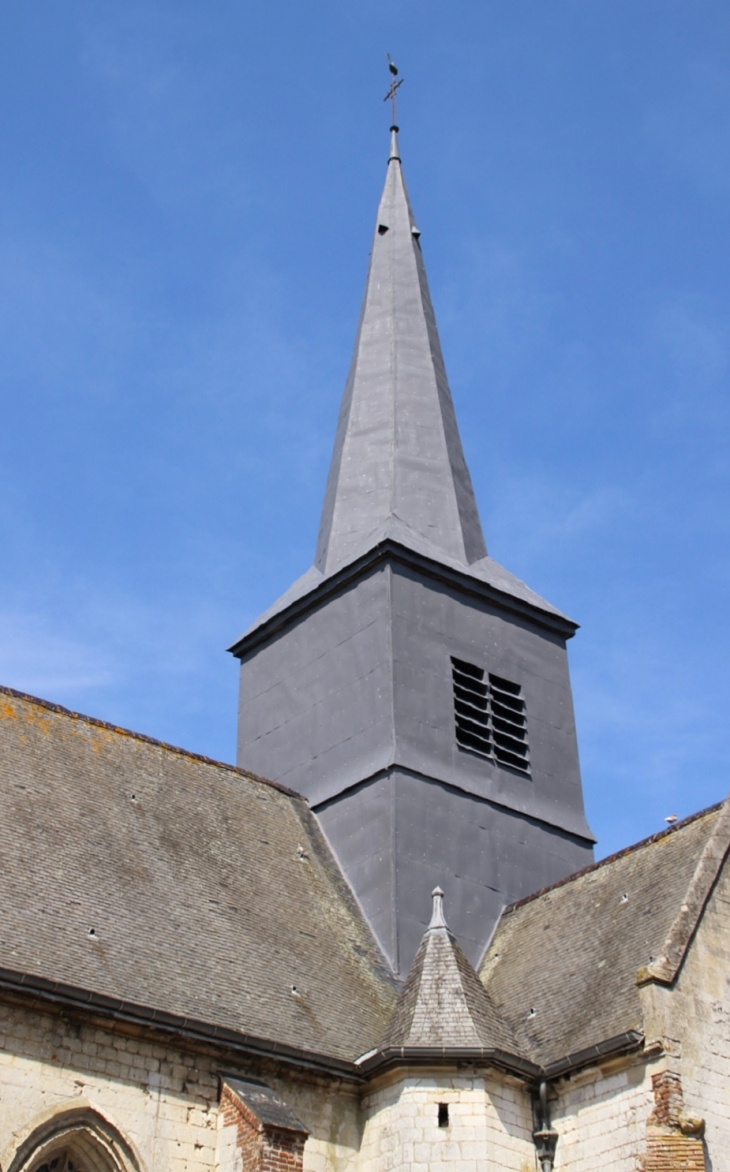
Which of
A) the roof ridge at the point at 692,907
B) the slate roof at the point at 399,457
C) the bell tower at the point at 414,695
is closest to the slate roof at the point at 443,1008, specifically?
the roof ridge at the point at 692,907

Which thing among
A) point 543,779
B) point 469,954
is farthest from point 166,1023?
point 543,779

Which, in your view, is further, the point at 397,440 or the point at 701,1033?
the point at 397,440

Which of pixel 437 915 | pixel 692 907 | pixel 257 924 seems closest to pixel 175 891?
pixel 257 924

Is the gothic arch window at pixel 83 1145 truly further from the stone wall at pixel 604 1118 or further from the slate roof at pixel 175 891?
the stone wall at pixel 604 1118

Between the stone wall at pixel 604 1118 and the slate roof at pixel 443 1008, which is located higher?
the slate roof at pixel 443 1008

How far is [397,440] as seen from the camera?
21.7m

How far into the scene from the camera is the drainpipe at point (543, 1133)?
13.4m

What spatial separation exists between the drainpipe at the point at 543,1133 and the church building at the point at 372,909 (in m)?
0.04

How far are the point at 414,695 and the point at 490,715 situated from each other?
1311 mm

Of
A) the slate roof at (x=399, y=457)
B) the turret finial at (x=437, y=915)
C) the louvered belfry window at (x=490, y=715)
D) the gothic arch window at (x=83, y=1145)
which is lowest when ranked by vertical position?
the gothic arch window at (x=83, y=1145)

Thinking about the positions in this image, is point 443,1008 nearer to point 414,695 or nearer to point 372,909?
point 372,909

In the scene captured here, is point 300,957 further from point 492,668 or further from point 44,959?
point 492,668

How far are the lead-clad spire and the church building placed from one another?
7 cm

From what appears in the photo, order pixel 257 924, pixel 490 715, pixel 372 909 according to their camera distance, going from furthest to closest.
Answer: pixel 490 715
pixel 372 909
pixel 257 924
